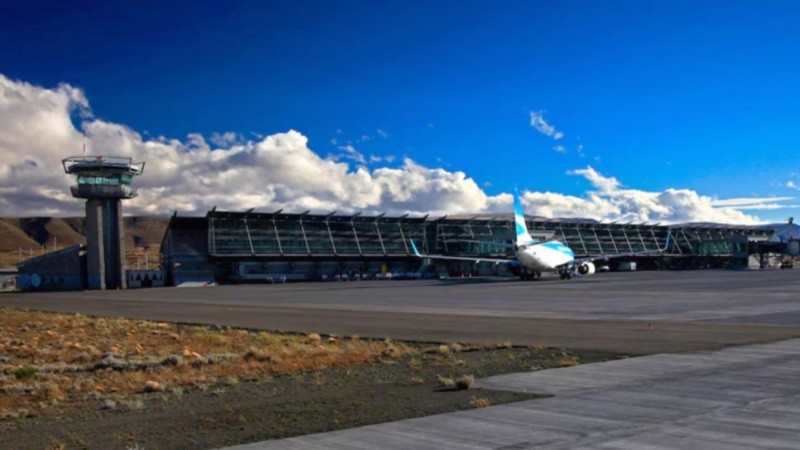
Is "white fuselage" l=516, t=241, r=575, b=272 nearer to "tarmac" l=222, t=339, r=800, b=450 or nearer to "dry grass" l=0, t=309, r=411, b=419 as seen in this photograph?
"dry grass" l=0, t=309, r=411, b=419

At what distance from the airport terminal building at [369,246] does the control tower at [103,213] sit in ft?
27.5

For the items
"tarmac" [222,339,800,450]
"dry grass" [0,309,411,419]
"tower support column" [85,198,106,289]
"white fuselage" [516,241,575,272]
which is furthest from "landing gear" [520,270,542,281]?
"tarmac" [222,339,800,450]

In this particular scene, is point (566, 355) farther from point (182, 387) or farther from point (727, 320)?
point (727, 320)

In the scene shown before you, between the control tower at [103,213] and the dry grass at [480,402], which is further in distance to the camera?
the control tower at [103,213]

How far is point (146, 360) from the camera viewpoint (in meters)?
Answer: 19.5

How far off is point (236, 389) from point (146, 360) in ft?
21.3

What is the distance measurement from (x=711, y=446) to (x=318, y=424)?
4948mm

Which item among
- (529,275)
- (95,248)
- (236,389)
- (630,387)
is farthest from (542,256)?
(630,387)

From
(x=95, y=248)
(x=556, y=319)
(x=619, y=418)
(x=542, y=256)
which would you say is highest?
(x=95, y=248)

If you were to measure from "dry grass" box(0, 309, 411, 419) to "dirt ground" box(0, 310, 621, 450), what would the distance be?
2.0 inches

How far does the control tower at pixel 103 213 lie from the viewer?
94.8m

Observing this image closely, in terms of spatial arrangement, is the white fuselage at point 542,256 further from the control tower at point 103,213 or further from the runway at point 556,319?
the control tower at point 103,213

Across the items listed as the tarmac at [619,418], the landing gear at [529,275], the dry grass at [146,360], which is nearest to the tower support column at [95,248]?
the landing gear at [529,275]

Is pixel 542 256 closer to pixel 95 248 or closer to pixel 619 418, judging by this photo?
pixel 95 248
